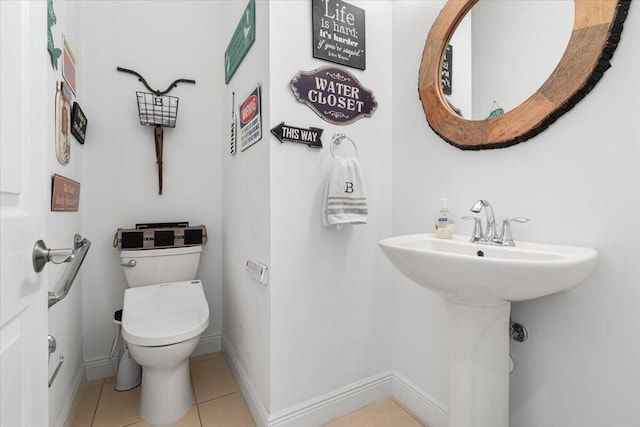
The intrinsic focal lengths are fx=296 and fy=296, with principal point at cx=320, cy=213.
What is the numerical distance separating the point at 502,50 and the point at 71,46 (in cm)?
204

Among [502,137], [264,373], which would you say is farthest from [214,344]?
[502,137]

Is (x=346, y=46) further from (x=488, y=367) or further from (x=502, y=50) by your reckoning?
(x=488, y=367)

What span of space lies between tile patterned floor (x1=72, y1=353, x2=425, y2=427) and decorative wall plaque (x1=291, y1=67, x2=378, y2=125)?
1.43 meters

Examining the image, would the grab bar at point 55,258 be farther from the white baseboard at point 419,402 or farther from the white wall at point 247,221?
the white baseboard at point 419,402

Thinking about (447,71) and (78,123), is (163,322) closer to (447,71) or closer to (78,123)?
(78,123)

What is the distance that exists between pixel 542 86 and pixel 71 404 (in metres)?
2.40

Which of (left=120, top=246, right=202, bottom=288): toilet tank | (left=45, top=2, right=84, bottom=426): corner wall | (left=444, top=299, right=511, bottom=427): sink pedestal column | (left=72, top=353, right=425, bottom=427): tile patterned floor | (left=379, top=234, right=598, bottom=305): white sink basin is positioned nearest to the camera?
(left=379, top=234, right=598, bottom=305): white sink basin

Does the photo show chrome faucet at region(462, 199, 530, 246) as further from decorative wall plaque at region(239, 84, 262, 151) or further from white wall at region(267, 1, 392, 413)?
decorative wall plaque at region(239, 84, 262, 151)

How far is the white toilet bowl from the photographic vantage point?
1.31 metres

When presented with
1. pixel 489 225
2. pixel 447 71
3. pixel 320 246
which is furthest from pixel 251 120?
pixel 489 225

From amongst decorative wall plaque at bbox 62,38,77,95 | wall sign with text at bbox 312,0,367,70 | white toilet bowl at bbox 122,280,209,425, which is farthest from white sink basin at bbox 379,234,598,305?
decorative wall plaque at bbox 62,38,77,95

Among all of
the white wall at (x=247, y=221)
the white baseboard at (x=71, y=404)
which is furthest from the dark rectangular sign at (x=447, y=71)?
the white baseboard at (x=71, y=404)

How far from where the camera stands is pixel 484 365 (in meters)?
0.98

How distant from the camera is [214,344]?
209 centimetres
